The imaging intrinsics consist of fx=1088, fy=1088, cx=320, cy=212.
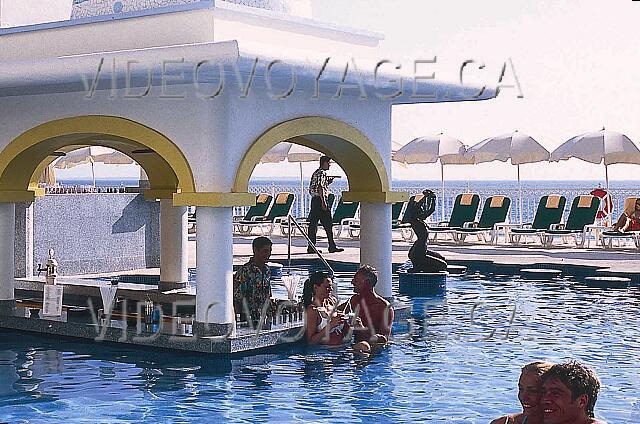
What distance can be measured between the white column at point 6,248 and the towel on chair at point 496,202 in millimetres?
14619

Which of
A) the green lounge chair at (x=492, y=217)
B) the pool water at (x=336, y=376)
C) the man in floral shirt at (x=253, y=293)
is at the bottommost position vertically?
the pool water at (x=336, y=376)

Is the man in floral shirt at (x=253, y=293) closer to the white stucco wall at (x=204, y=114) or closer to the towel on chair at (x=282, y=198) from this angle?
the white stucco wall at (x=204, y=114)

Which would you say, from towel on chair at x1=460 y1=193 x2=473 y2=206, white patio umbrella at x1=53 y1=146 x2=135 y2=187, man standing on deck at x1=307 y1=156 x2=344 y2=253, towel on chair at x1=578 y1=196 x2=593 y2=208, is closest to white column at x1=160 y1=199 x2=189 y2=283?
man standing on deck at x1=307 y1=156 x2=344 y2=253

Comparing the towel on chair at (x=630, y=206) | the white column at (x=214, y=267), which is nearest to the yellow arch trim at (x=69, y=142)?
the white column at (x=214, y=267)

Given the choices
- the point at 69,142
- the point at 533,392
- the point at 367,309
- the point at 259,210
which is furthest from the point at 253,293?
the point at 259,210

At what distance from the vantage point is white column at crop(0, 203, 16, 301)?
13.1m

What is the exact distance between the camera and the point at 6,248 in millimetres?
13133

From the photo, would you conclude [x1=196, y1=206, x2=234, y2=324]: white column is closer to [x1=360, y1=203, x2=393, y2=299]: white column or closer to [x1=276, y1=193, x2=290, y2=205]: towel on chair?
[x1=360, y1=203, x2=393, y2=299]: white column

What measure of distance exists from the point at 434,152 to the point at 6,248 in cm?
1711

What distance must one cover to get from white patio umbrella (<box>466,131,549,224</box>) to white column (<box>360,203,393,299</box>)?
13973mm

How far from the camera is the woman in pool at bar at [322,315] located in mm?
11711

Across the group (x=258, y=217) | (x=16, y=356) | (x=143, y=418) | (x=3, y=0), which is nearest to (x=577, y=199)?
(x=258, y=217)

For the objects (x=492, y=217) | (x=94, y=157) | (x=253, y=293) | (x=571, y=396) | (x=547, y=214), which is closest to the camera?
(x=571, y=396)

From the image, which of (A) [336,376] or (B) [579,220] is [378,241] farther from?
(B) [579,220]
